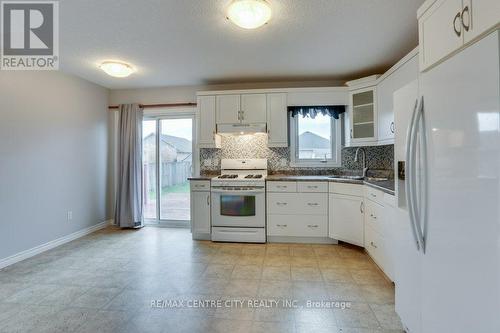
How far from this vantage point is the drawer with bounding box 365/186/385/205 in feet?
7.87

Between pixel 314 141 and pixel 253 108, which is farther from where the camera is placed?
pixel 314 141

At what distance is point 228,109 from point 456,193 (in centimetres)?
311

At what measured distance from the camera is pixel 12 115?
281 centimetres

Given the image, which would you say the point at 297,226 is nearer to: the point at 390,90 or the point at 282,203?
the point at 282,203

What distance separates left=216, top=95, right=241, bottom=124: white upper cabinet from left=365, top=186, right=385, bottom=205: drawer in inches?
79.5

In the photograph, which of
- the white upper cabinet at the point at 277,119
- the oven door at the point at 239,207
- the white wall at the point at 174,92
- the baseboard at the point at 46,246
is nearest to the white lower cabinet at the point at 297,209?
the oven door at the point at 239,207

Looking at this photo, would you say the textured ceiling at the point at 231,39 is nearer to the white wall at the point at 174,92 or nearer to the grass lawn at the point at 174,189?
the white wall at the point at 174,92

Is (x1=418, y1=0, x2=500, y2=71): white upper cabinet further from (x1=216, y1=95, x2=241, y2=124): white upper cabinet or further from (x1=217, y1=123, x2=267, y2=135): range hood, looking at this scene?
(x1=216, y1=95, x2=241, y2=124): white upper cabinet

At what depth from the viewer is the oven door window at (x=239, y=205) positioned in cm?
345

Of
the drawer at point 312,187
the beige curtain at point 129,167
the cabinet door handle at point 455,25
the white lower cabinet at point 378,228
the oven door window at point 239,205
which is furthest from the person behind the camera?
the beige curtain at point 129,167

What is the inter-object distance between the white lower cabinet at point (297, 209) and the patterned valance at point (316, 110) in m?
1.13

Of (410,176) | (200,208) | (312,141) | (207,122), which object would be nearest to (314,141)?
(312,141)

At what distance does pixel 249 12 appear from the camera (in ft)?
6.21

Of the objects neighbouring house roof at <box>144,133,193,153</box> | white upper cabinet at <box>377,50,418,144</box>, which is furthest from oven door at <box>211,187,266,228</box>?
white upper cabinet at <box>377,50,418,144</box>
